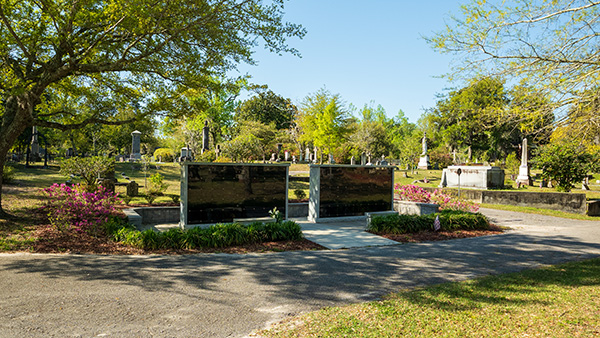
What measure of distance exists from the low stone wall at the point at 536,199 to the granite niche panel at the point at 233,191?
1389 centimetres

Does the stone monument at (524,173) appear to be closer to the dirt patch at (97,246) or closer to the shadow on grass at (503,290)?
the shadow on grass at (503,290)

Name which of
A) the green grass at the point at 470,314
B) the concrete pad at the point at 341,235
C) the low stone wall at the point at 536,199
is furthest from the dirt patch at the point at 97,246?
the low stone wall at the point at 536,199

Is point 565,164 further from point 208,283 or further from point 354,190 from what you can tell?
point 208,283

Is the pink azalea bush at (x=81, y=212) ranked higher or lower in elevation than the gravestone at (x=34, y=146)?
lower

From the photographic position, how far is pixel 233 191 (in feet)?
37.9

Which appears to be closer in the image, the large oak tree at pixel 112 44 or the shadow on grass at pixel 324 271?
the shadow on grass at pixel 324 271

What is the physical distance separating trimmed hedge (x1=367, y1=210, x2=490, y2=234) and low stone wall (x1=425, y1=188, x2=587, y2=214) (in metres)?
8.33

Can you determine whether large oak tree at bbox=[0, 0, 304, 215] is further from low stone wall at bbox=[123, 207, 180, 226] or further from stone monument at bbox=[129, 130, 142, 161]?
stone monument at bbox=[129, 130, 142, 161]

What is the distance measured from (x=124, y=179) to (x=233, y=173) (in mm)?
14008

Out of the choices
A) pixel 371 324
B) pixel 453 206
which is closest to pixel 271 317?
pixel 371 324

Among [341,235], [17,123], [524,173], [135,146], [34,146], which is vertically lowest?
[341,235]

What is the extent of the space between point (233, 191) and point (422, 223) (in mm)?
6165

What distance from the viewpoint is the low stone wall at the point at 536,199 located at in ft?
58.0

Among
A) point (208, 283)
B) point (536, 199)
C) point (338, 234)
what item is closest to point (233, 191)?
point (338, 234)
